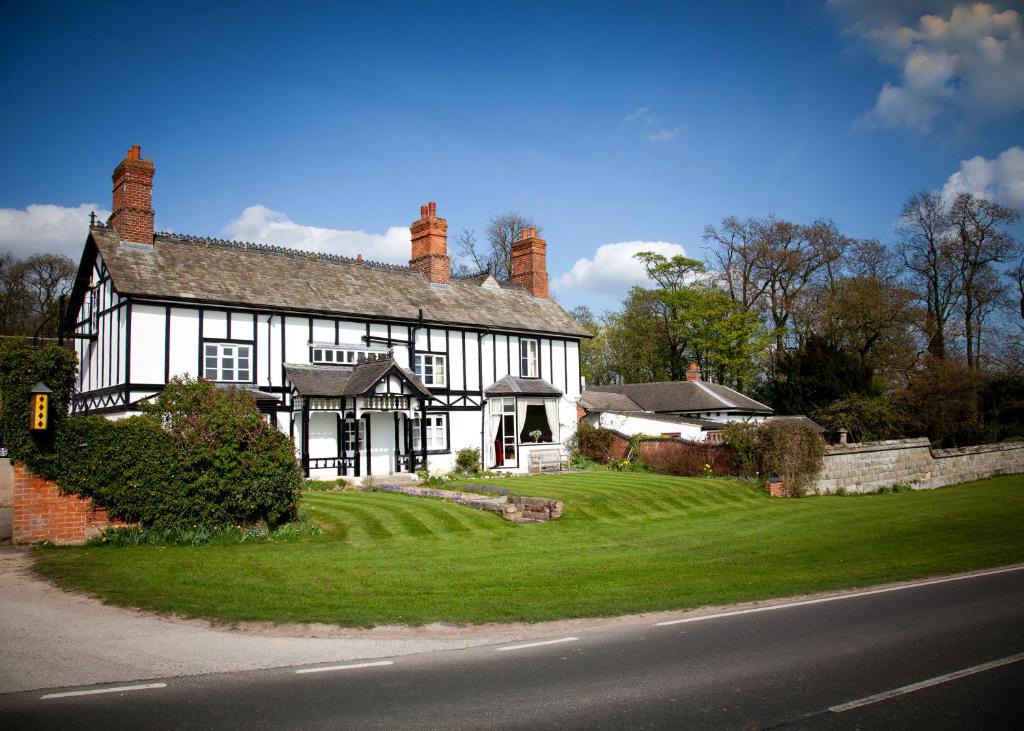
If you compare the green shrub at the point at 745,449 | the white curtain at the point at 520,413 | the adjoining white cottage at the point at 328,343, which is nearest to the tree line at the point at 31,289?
the adjoining white cottage at the point at 328,343

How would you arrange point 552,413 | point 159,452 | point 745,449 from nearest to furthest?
point 159,452 < point 745,449 < point 552,413

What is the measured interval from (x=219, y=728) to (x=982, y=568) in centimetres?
1286

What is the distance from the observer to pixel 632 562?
13203 mm

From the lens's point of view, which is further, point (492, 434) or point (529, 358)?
point (529, 358)

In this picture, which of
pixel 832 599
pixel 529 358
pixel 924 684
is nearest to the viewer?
pixel 924 684

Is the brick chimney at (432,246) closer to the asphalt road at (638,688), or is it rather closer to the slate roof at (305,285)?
the slate roof at (305,285)

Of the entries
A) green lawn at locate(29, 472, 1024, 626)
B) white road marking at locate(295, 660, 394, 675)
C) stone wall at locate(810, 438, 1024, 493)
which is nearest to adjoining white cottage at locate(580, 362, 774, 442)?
stone wall at locate(810, 438, 1024, 493)

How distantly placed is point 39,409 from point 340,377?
13.0 m

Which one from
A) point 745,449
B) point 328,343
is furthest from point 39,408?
point 745,449

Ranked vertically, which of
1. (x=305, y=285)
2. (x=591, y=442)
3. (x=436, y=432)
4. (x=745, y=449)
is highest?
(x=305, y=285)

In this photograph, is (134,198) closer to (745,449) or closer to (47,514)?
(47,514)

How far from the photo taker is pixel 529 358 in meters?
Result: 32.8

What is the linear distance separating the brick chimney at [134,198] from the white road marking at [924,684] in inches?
988

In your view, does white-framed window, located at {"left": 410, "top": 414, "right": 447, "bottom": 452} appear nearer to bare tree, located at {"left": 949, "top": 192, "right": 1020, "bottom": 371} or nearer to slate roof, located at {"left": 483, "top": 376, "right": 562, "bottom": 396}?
slate roof, located at {"left": 483, "top": 376, "right": 562, "bottom": 396}
